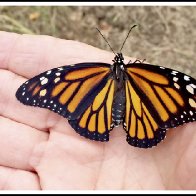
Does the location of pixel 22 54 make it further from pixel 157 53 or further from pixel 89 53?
pixel 157 53

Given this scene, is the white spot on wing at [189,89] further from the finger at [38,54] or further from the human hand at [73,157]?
the finger at [38,54]

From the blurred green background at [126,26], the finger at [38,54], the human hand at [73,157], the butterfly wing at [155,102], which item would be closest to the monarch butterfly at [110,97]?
the butterfly wing at [155,102]

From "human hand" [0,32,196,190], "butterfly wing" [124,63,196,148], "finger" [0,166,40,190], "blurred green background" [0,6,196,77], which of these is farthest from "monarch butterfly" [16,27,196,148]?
"blurred green background" [0,6,196,77]

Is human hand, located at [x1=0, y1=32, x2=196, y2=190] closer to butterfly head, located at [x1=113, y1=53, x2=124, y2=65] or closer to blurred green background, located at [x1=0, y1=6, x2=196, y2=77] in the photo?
butterfly head, located at [x1=113, y1=53, x2=124, y2=65]

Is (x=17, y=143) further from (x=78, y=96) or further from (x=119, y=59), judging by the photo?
(x=119, y=59)

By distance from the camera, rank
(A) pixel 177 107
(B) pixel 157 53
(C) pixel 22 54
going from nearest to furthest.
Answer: (A) pixel 177 107 < (C) pixel 22 54 < (B) pixel 157 53

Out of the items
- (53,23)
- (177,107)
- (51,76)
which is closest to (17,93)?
(51,76)
